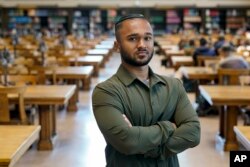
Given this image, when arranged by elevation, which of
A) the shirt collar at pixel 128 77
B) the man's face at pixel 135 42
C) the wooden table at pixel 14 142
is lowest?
the wooden table at pixel 14 142

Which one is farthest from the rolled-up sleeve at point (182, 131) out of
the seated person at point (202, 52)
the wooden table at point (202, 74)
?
the seated person at point (202, 52)

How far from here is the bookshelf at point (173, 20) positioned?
73.6 ft

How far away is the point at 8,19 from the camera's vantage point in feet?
72.9

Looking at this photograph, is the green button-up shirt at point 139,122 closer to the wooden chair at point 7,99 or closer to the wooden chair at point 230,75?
the wooden chair at point 7,99

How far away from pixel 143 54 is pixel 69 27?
20340 millimetres

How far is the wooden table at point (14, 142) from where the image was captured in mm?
2787

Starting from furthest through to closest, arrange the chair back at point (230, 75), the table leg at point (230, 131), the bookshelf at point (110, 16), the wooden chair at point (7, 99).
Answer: the bookshelf at point (110, 16) < the chair back at point (230, 75) < the table leg at point (230, 131) < the wooden chair at point (7, 99)

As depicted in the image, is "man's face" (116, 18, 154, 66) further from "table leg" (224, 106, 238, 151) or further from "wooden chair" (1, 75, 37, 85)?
"wooden chair" (1, 75, 37, 85)

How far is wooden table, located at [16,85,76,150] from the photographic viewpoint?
4992 mm

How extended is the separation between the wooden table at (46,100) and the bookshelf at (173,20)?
1723cm

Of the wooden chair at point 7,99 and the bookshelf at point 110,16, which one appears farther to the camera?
the bookshelf at point 110,16

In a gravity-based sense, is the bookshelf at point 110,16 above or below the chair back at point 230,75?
below

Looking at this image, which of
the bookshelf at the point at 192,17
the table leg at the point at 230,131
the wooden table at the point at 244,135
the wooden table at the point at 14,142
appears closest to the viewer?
the wooden table at the point at 14,142

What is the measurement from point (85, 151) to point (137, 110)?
346 cm
